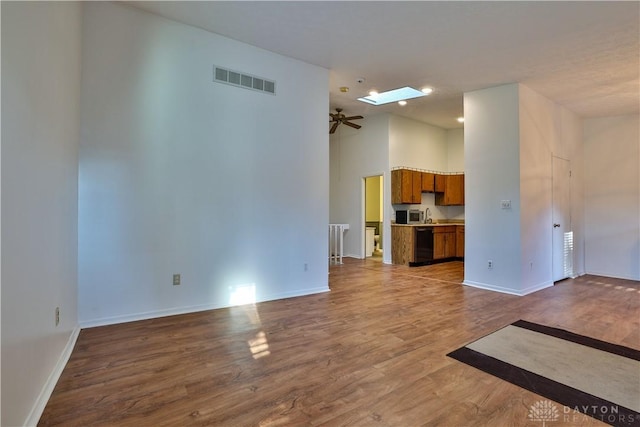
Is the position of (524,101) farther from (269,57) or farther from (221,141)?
(221,141)

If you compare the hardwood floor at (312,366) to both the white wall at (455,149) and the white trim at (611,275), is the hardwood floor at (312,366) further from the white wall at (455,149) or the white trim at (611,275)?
the white wall at (455,149)

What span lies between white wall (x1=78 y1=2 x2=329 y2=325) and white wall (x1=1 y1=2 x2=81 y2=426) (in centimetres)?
45

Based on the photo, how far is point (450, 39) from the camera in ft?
11.8

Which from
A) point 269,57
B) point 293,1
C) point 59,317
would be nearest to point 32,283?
point 59,317

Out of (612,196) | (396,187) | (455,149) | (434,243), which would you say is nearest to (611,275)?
(612,196)

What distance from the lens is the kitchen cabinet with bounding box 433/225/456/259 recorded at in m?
7.21

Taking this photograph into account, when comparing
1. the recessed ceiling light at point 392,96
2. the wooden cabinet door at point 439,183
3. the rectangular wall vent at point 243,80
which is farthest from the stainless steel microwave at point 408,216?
the rectangular wall vent at point 243,80

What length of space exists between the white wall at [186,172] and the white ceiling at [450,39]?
0.33 metres

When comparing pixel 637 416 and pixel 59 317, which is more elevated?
pixel 59 317

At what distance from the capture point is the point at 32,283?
1733mm

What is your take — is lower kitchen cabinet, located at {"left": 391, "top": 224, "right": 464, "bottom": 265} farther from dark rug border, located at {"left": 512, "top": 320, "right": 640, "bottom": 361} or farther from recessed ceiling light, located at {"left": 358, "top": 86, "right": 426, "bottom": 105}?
dark rug border, located at {"left": 512, "top": 320, "right": 640, "bottom": 361}

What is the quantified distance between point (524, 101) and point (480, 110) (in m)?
0.60

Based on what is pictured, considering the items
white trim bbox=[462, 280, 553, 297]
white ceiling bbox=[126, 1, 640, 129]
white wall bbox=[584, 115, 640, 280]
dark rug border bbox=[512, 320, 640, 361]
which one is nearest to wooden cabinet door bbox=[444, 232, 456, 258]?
white trim bbox=[462, 280, 553, 297]

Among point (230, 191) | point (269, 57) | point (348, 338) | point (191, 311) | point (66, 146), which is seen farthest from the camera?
point (269, 57)
